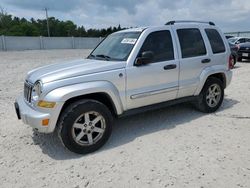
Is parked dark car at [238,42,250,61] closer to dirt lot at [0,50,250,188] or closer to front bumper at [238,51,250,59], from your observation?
front bumper at [238,51,250,59]

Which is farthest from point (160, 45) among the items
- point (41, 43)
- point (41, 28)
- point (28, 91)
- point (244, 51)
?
point (41, 28)

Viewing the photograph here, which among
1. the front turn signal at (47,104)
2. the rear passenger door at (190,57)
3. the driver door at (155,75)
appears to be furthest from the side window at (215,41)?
the front turn signal at (47,104)

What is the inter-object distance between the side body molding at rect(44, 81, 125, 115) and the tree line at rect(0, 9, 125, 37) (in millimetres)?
63165

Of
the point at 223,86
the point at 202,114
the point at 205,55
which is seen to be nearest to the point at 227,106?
the point at 223,86

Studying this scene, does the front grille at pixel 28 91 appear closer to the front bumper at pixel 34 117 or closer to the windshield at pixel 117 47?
the front bumper at pixel 34 117

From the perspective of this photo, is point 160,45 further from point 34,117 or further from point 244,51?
point 244,51

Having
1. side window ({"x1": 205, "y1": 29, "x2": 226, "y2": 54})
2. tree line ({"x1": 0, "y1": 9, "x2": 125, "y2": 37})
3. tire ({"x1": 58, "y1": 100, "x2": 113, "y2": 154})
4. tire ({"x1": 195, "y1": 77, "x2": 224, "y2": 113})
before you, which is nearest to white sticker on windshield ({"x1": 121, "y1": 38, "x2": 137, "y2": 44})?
tire ({"x1": 58, "y1": 100, "x2": 113, "y2": 154})

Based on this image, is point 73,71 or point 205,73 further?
point 205,73

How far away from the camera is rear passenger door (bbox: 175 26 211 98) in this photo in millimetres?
4473

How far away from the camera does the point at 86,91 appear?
340cm

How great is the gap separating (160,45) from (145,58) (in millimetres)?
584

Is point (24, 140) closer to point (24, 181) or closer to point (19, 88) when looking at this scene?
point (24, 181)

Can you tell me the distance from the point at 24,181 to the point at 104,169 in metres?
1.01

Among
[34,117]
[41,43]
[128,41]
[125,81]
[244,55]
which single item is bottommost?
[34,117]
